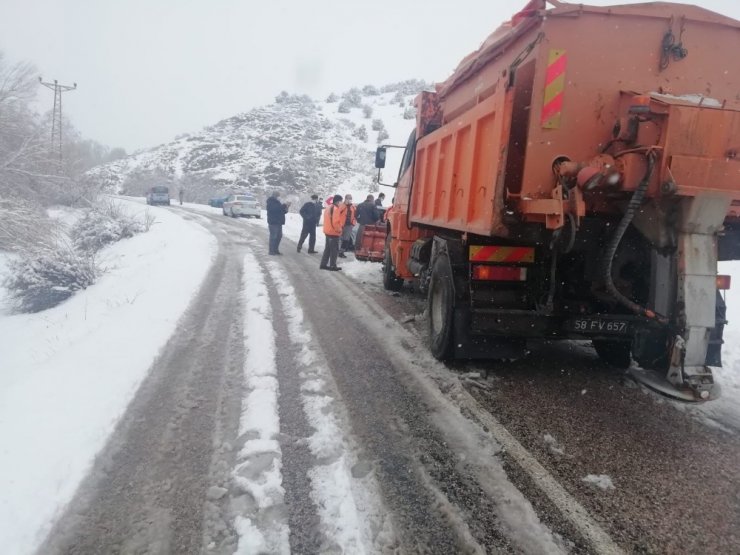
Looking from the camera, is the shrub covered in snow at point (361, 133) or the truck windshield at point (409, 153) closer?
the truck windshield at point (409, 153)

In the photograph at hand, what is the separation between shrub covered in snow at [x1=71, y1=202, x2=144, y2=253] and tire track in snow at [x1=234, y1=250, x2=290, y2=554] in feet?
43.2

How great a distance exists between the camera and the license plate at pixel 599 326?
3.92 m

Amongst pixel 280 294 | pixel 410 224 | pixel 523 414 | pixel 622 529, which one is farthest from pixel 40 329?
pixel 622 529

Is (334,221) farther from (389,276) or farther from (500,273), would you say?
(500,273)

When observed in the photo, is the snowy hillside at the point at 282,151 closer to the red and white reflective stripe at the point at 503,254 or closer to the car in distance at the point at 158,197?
the car in distance at the point at 158,197

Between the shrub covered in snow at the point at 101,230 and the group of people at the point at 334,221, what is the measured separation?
6674 mm

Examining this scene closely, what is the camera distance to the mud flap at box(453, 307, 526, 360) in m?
4.25

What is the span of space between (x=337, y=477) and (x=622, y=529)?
152 cm

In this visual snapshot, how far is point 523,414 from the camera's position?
352 centimetres

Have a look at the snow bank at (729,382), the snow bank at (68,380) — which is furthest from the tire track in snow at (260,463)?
the snow bank at (729,382)

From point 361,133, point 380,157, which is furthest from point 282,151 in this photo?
point 380,157

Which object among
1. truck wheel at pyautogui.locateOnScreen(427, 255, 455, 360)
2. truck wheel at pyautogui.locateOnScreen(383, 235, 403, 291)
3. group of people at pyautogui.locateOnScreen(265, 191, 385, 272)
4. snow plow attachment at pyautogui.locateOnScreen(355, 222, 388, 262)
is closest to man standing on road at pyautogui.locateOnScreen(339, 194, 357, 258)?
group of people at pyautogui.locateOnScreen(265, 191, 385, 272)

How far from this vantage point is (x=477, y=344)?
14.1 ft

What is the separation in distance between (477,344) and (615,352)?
1.54m
